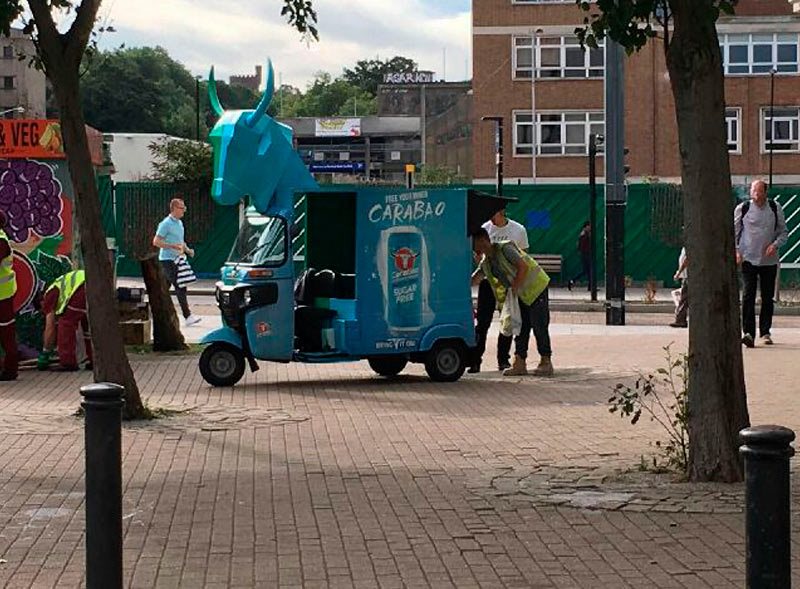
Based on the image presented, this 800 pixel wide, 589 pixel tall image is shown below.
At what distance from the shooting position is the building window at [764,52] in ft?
192

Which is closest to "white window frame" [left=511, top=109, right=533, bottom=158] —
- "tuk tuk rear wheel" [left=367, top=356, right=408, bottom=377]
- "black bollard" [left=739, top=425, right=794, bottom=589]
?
"tuk tuk rear wheel" [left=367, top=356, right=408, bottom=377]

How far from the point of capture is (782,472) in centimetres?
476

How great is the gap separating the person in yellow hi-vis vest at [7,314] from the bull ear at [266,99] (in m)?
2.88

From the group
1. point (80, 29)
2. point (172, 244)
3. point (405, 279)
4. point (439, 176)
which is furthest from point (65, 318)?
point (439, 176)

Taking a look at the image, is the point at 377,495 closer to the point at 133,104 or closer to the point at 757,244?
the point at 757,244

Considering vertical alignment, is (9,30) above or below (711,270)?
above

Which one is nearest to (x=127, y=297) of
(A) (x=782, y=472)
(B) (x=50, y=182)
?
(B) (x=50, y=182)

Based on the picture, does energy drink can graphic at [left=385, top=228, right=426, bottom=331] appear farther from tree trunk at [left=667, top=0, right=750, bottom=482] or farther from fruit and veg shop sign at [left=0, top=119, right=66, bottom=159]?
tree trunk at [left=667, top=0, right=750, bottom=482]

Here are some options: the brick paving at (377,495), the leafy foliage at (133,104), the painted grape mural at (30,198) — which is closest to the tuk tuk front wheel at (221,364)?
the brick paving at (377,495)

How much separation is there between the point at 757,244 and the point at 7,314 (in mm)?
8424

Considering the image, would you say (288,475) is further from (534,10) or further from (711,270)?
(534,10)

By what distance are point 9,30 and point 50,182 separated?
7.07m

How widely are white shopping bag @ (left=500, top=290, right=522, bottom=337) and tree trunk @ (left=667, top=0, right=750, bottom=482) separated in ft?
22.4

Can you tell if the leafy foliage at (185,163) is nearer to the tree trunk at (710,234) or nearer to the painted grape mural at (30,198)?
the painted grape mural at (30,198)
